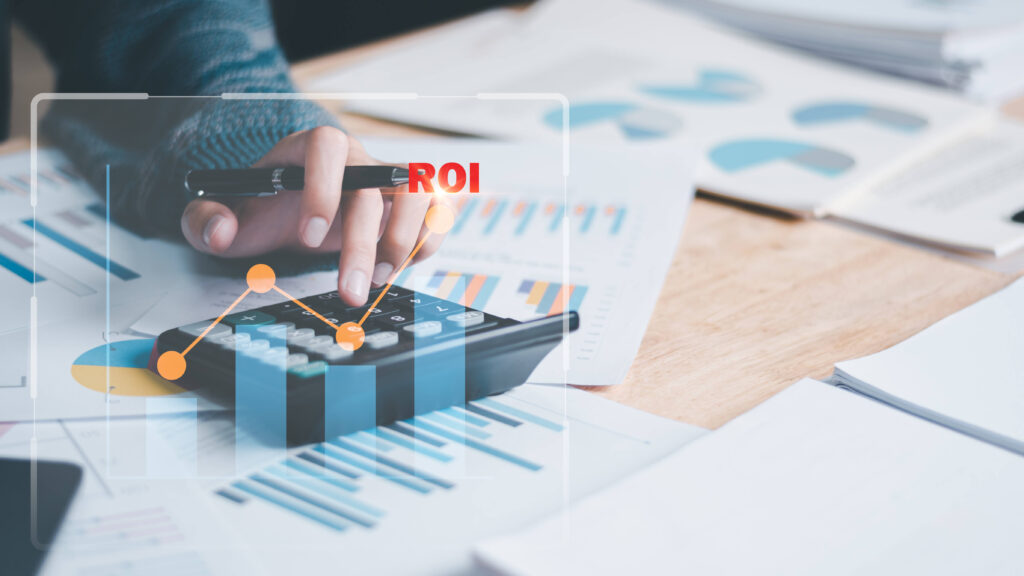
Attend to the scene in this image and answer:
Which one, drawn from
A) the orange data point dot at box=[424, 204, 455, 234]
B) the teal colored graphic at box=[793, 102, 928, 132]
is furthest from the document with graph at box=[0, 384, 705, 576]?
the teal colored graphic at box=[793, 102, 928, 132]

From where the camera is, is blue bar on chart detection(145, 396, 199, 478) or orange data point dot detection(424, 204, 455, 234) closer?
blue bar on chart detection(145, 396, 199, 478)

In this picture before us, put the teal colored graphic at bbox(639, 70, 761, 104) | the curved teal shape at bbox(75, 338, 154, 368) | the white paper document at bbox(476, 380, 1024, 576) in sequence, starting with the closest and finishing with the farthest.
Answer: the white paper document at bbox(476, 380, 1024, 576) → the curved teal shape at bbox(75, 338, 154, 368) → the teal colored graphic at bbox(639, 70, 761, 104)

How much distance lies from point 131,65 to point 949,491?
1.88ft

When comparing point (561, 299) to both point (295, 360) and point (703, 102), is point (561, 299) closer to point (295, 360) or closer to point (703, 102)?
point (295, 360)

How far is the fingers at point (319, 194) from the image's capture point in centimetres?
38

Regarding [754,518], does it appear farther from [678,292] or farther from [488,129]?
[488,129]

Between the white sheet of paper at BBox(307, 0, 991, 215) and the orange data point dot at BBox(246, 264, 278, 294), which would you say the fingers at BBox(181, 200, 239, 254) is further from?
the white sheet of paper at BBox(307, 0, 991, 215)

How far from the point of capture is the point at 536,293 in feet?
1.40

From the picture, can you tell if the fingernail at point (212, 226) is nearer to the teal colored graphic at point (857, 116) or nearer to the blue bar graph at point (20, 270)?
the blue bar graph at point (20, 270)

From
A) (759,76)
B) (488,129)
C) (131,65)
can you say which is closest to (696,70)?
(759,76)

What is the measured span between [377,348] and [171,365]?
0.29ft

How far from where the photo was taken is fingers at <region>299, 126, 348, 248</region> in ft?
1.25

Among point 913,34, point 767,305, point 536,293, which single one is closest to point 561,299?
point 536,293

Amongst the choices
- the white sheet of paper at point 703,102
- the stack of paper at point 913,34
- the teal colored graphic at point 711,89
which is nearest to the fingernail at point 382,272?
the white sheet of paper at point 703,102
